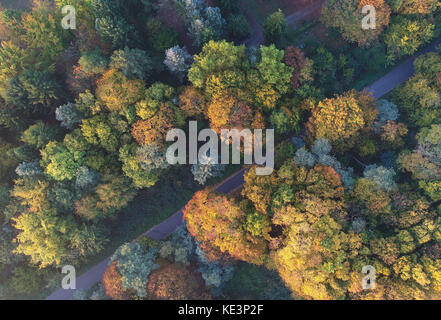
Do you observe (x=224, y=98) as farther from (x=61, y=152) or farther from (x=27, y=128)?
(x=27, y=128)

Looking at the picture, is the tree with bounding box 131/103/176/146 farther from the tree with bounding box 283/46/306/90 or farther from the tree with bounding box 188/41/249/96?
the tree with bounding box 283/46/306/90

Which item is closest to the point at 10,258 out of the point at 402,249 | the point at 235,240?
the point at 235,240

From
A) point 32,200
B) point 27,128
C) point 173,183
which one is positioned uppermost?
point 27,128

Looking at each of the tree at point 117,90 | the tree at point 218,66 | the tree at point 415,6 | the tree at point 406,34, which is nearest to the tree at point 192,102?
the tree at point 218,66

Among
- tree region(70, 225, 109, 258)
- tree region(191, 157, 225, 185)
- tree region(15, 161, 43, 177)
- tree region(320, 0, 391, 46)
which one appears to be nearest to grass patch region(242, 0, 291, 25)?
tree region(320, 0, 391, 46)

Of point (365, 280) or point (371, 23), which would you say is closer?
point (365, 280)

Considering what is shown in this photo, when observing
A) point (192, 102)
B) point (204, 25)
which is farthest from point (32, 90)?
point (204, 25)

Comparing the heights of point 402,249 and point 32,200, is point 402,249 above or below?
below
